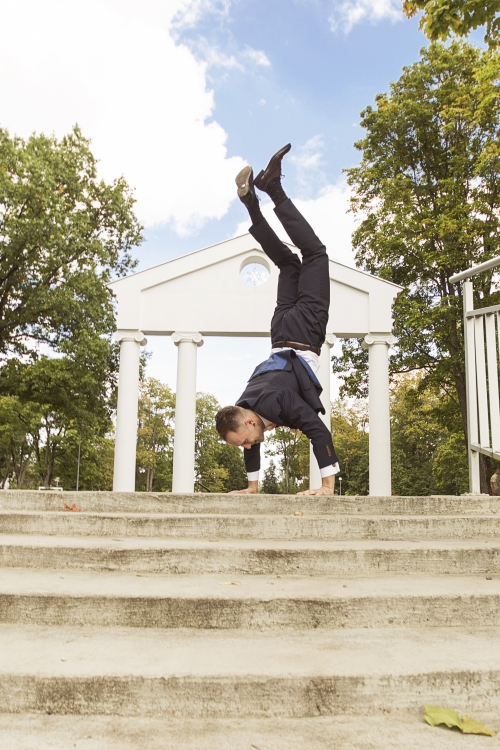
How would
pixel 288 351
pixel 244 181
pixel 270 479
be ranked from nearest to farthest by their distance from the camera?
1. pixel 288 351
2. pixel 244 181
3. pixel 270 479

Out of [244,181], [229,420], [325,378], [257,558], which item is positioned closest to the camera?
[257,558]

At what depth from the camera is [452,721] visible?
195 centimetres

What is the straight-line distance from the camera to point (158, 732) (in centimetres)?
190

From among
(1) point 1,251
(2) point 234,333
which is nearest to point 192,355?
(2) point 234,333

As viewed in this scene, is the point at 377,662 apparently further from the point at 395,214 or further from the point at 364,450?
the point at 364,450

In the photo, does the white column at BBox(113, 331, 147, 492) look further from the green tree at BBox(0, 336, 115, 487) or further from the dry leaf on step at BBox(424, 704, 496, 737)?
the dry leaf on step at BBox(424, 704, 496, 737)

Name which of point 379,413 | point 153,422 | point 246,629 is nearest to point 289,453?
point 153,422

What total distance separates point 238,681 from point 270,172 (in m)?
4.32

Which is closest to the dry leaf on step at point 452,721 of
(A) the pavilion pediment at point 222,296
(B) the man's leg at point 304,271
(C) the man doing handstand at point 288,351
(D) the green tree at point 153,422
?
(C) the man doing handstand at point 288,351

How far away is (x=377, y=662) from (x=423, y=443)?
1754 inches

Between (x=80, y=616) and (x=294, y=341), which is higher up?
(x=294, y=341)

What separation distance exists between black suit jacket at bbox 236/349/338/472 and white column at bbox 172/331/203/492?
727cm

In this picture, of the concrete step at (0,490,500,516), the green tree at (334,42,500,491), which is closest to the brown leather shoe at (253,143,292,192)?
the concrete step at (0,490,500,516)

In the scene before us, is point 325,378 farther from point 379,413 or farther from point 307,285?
point 307,285
